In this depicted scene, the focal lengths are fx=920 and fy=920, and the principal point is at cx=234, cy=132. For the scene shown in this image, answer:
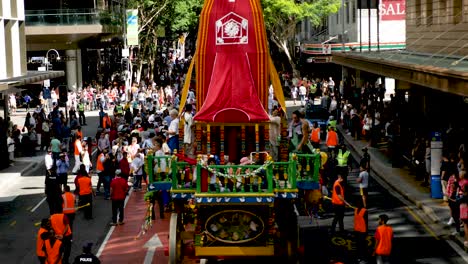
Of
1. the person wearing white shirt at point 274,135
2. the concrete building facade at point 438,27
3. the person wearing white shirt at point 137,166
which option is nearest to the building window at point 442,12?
the concrete building facade at point 438,27

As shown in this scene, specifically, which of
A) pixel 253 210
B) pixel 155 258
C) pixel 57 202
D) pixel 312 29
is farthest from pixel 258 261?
pixel 312 29

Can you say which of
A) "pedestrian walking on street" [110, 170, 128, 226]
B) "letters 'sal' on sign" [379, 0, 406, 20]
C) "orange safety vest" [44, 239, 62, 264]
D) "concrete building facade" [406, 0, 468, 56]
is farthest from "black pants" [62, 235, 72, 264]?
"letters 'sal' on sign" [379, 0, 406, 20]

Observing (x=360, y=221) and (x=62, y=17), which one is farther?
(x=62, y=17)

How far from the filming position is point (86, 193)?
2372 cm

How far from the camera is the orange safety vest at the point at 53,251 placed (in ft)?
53.9

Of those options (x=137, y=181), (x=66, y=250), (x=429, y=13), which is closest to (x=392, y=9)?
(x=429, y=13)

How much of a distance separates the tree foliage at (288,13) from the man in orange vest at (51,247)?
4702 centimetres

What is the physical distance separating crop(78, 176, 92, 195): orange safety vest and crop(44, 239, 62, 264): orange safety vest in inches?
267

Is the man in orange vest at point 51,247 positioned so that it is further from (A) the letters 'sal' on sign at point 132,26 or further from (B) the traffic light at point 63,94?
(A) the letters 'sal' on sign at point 132,26

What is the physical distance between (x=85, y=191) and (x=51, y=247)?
7260 mm

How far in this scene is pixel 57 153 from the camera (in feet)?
105

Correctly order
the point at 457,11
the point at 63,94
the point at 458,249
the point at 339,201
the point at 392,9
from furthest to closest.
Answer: the point at 392,9 < the point at 63,94 < the point at 457,11 < the point at 339,201 < the point at 458,249

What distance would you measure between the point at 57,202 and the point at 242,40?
747 centimetres

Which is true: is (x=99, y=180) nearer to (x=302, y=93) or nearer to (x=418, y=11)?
(x=418, y=11)
